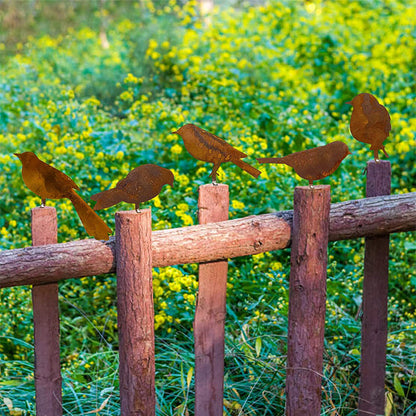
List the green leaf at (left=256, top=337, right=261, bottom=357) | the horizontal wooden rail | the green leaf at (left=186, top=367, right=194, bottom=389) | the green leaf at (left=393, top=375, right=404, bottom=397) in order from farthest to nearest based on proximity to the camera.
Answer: the green leaf at (left=393, top=375, right=404, bottom=397), the green leaf at (left=256, top=337, right=261, bottom=357), the green leaf at (left=186, top=367, right=194, bottom=389), the horizontal wooden rail

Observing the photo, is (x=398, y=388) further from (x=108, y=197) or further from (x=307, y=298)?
(x=108, y=197)

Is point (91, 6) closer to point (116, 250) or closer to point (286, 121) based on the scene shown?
point (286, 121)

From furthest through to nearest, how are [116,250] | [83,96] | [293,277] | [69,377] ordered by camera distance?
1. [83,96]
2. [69,377]
3. [293,277]
4. [116,250]

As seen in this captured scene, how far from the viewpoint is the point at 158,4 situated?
9.88 m

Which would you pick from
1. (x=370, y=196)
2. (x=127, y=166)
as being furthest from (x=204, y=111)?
(x=370, y=196)

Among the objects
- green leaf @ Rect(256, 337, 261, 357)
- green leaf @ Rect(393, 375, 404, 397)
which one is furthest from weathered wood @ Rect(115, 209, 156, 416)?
green leaf @ Rect(393, 375, 404, 397)

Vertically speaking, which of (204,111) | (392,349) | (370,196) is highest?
(204,111)

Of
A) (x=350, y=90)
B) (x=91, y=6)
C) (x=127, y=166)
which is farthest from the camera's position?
(x=91, y=6)

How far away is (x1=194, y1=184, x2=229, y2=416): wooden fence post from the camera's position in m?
2.01

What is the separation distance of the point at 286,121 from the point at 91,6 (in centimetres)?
888

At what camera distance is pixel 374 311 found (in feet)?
7.75

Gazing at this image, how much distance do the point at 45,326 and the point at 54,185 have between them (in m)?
0.47

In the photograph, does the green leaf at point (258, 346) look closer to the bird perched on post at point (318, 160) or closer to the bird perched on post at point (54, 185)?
the bird perched on post at point (318, 160)

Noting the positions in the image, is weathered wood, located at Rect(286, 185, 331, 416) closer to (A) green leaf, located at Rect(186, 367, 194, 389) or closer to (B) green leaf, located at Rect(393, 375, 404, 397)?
(A) green leaf, located at Rect(186, 367, 194, 389)
